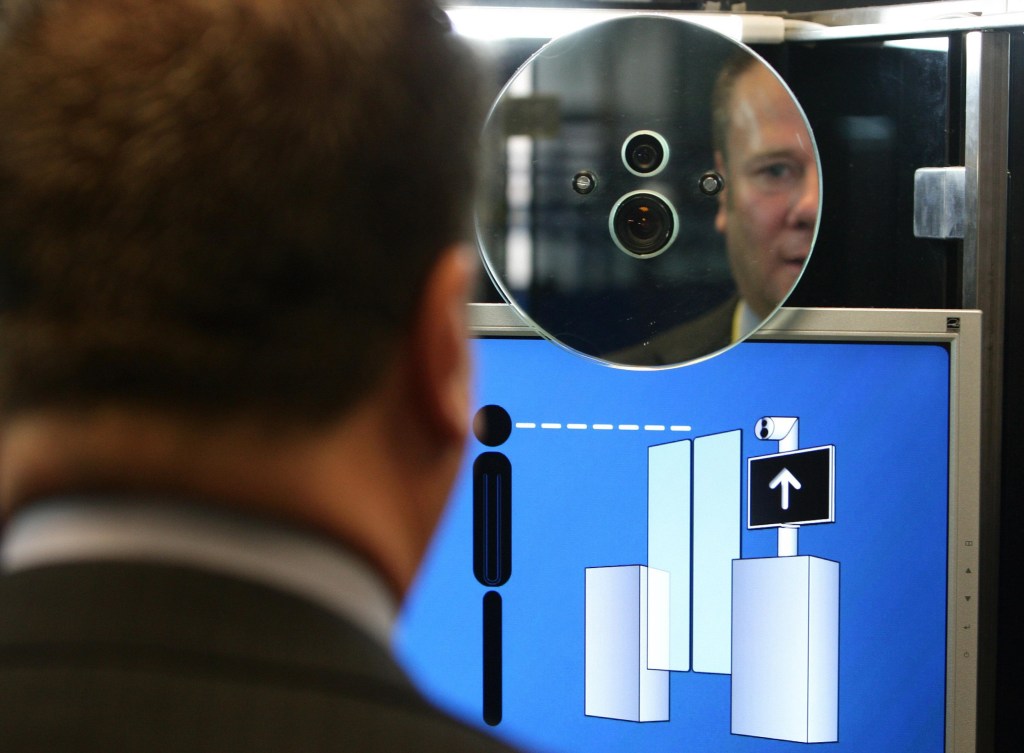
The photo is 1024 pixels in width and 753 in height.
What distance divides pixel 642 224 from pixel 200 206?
0.68 metres

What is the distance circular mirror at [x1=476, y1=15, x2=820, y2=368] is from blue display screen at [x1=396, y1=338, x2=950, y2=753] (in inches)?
1.7

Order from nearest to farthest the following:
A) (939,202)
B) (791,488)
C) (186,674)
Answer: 1. (186,674)
2. (791,488)
3. (939,202)

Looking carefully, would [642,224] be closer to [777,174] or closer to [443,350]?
[777,174]

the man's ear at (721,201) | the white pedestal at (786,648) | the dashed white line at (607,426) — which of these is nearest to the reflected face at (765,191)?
the man's ear at (721,201)

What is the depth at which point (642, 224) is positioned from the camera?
943mm

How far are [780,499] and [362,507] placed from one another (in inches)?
26.6

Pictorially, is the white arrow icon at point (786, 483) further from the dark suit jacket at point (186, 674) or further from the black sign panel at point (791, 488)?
the dark suit jacket at point (186, 674)

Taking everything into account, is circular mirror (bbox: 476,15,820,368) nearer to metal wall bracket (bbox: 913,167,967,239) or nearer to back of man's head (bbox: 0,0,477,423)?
metal wall bracket (bbox: 913,167,967,239)

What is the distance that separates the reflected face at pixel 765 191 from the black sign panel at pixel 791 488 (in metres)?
0.12

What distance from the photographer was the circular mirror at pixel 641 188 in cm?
93

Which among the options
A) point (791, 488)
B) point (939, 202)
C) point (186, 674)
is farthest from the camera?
point (939, 202)

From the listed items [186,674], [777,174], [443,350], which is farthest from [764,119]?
[186,674]

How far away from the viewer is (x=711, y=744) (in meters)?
0.94

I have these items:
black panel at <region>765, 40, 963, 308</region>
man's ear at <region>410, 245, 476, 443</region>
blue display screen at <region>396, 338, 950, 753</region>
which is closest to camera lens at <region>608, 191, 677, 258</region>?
blue display screen at <region>396, 338, 950, 753</region>
